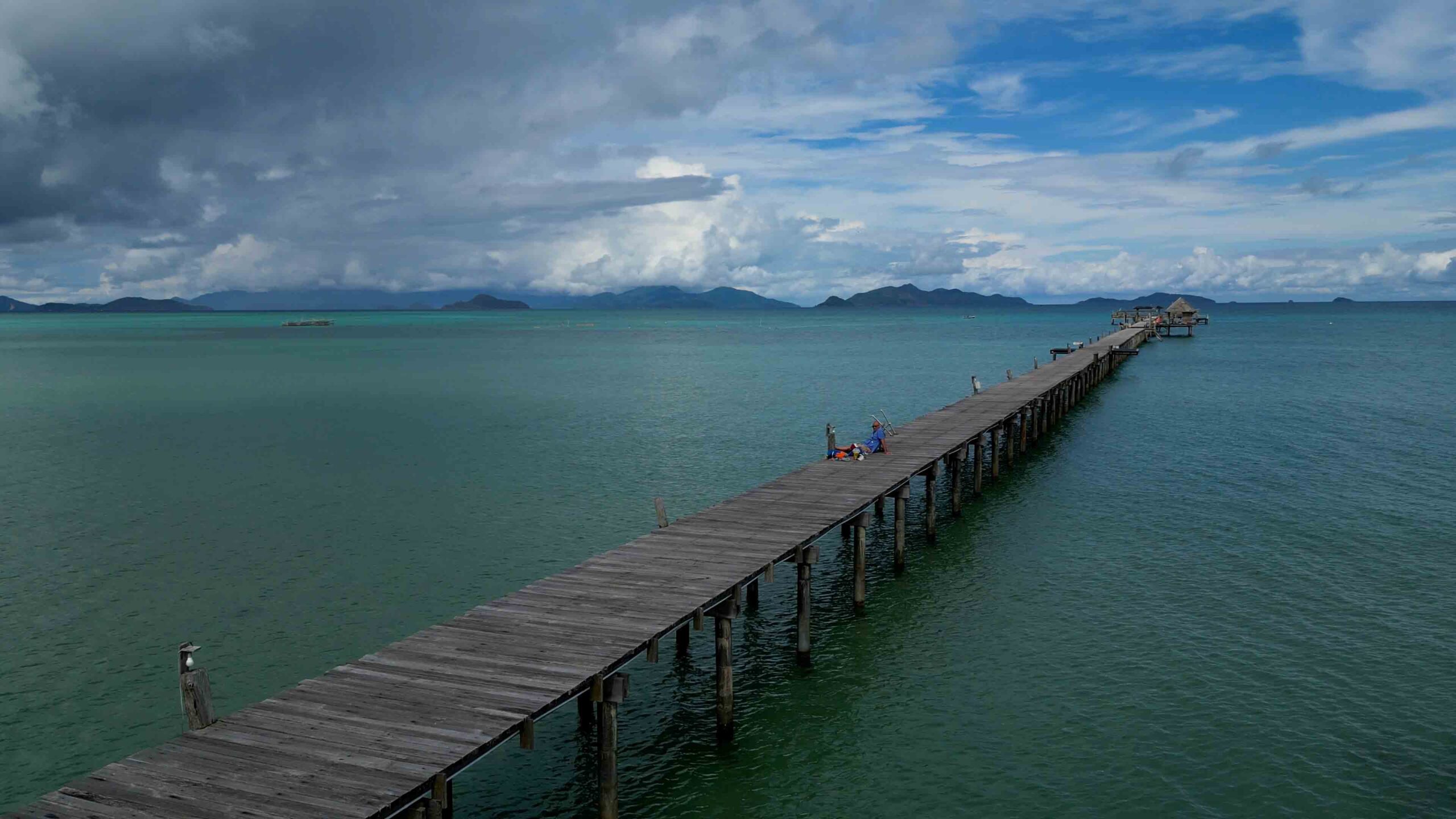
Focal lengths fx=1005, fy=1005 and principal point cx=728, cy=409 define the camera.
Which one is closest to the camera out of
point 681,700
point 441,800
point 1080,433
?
point 441,800

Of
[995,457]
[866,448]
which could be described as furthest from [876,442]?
[995,457]

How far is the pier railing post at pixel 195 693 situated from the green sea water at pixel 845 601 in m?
3.78

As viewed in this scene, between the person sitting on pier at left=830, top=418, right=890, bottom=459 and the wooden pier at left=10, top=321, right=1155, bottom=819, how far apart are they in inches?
227

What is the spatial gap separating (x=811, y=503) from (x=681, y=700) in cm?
734

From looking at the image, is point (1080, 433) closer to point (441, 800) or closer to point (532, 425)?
point (532, 425)

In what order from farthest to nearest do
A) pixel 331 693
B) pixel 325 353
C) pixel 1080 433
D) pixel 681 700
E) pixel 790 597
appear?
pixel 325 353 < pixel 1080 433 < pixel 790 597 < pixel 681 700 < pixel 331 693

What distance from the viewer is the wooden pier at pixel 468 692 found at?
10625mm

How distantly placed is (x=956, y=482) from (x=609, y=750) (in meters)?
20.0

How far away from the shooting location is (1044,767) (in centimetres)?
1566

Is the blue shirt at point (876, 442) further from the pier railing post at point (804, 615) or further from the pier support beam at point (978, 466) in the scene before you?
the pier railing post at point (804, 615)

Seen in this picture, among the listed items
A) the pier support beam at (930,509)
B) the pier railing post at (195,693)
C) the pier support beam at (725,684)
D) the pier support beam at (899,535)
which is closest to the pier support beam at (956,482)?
the pier support beam at (930,509)

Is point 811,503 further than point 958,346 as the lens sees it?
No

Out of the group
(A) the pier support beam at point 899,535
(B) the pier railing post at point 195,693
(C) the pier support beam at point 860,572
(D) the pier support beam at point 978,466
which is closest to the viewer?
(B) the pier railing post at point 195,693

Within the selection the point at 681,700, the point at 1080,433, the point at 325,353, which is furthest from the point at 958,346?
the point at 681,700
